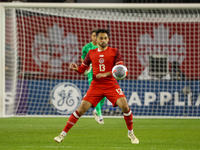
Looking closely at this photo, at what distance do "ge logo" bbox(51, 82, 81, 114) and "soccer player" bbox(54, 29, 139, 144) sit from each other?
5.37 m

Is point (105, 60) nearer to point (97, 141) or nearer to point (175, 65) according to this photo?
point (97, 141)

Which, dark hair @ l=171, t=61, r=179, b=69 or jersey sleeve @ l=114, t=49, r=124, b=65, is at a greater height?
jersey sleeve @ l=114, t=49, r=124, b=65

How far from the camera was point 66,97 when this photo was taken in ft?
34.3

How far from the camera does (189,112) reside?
1053 centimetres

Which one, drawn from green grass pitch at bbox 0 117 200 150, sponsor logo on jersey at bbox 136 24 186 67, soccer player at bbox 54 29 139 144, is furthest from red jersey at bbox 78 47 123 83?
sponsor logo on jersey at bbox 136 24 186 67

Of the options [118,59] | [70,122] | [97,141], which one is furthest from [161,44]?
[70,122]

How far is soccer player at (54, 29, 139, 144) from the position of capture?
190 inches

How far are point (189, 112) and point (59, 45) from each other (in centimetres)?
563

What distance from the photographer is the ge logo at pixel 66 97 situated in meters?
10.4

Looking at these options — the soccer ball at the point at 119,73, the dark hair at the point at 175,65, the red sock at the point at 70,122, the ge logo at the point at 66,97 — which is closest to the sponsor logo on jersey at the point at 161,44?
the dark hair at the point at 175,65

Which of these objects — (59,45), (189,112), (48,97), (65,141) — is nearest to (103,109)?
(48,97)

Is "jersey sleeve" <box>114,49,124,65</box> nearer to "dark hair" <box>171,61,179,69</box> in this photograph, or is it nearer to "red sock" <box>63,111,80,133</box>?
"red sock" <box>63,111,80,133</box>

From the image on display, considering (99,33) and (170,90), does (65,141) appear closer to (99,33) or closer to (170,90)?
(99,33)

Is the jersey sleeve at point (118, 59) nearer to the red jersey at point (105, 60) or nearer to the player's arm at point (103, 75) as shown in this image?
the red jersey at point (105, 60)
